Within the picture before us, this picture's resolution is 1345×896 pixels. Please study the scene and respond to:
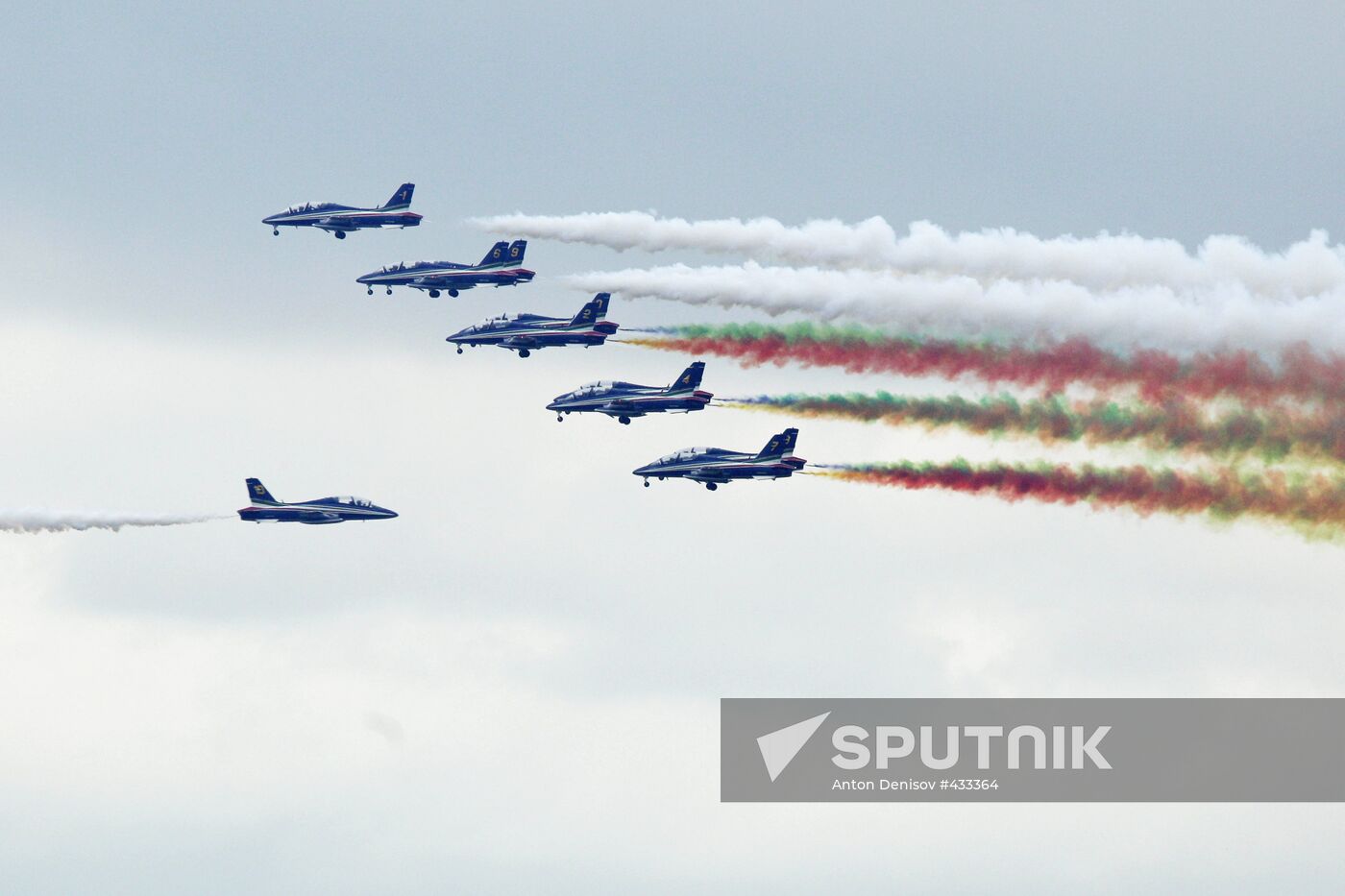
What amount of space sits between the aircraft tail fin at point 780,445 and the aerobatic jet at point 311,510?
28387 mm

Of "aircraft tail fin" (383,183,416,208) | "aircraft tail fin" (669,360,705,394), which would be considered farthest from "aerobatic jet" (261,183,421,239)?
"aircraft tail fin" (669,360,705,394)

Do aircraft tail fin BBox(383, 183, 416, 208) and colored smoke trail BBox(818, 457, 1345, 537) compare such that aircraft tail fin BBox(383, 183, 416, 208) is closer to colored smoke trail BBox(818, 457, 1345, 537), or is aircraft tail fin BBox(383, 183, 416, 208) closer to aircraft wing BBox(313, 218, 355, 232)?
aircraft wing BBox(313, 218, 355, 232)

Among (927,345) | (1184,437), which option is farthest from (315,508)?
(1184,437)

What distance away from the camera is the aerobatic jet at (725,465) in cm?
14225

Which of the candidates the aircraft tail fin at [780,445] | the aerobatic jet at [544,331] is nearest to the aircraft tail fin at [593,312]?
the aerobatic jet at [544,331]

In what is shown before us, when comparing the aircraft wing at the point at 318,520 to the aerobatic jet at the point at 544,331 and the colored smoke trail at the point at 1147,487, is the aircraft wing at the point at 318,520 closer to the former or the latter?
the aerobatic jet at the point at 544,331

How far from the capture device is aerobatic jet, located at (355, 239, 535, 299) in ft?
527

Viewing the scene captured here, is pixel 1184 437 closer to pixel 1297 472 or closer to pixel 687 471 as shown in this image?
pixel 1297 472

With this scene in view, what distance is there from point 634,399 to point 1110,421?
94.6ft

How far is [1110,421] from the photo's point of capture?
132 metres

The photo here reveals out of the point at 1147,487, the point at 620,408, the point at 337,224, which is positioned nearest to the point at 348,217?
the point at 337,224

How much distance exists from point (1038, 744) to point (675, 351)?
2840 cm

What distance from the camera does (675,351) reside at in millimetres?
147500

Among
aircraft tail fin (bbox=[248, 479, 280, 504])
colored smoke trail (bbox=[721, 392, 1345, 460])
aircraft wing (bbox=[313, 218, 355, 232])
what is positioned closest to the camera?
colored smoke trail (bbox=[721, 392, 1345, 460])
